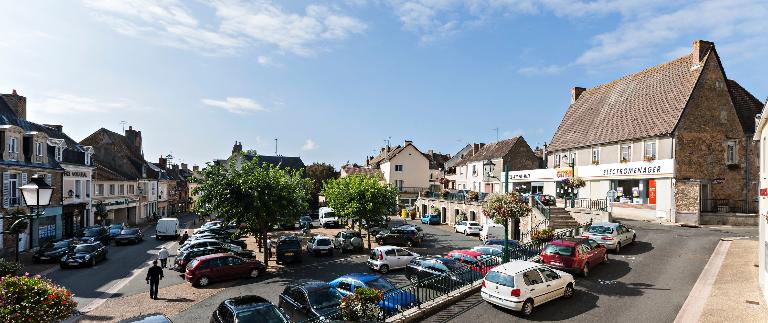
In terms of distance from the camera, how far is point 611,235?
21672 millimetres

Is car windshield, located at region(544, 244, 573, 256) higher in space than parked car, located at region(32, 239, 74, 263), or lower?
higher

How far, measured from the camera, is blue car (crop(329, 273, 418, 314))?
44.1 ft

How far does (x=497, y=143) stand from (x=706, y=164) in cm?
3031

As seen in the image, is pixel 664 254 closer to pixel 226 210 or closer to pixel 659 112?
pixel 659 112

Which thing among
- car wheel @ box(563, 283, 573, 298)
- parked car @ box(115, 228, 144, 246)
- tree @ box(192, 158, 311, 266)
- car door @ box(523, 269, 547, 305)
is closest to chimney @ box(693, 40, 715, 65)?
car wheel @ box(563, 283, 573, 298)

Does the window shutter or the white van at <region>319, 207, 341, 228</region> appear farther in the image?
the white van at <region>319, 207, 341, 228</region>

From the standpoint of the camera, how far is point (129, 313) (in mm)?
16375

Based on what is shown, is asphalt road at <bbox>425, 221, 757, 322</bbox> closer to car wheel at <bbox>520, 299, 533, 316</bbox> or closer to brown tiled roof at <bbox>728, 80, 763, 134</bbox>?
car wheel at <bbox>520, 299, 533, 316</bbox>

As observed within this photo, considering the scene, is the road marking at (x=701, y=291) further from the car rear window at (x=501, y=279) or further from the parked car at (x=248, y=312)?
the parked car at (x=248, y=312)

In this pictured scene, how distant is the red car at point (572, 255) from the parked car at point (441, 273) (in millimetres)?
3230

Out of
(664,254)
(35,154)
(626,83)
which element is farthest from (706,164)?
(35,154)

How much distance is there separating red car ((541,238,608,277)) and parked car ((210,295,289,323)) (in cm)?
1154

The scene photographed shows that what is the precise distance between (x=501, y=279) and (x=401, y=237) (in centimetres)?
1965

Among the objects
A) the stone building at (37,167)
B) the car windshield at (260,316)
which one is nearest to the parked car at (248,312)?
the car windshield at (260,316)
